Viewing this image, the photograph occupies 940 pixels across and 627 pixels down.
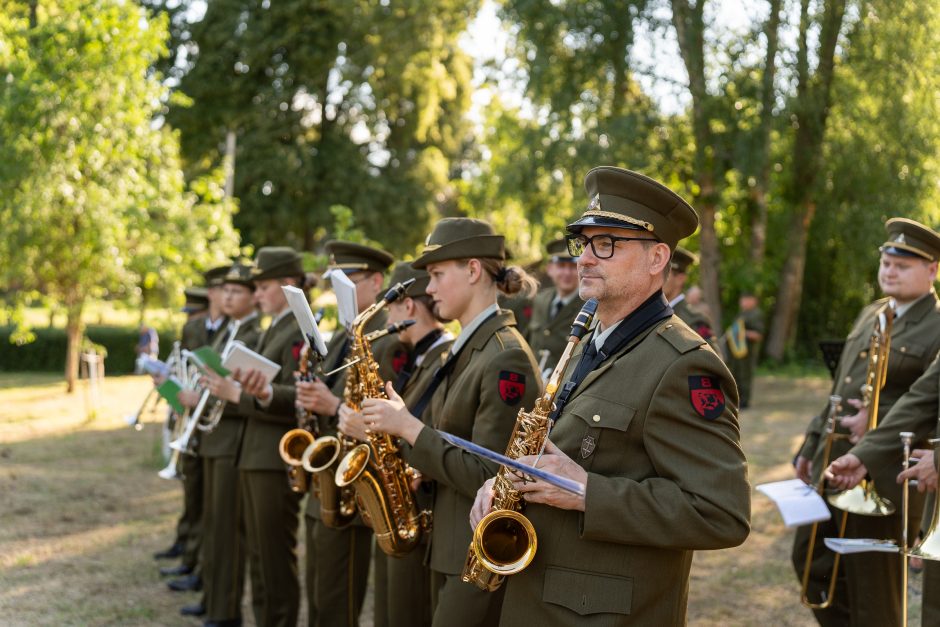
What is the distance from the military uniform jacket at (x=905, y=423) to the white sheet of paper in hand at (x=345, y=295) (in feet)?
9.10

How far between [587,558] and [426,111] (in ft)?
109

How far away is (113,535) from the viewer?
9.73 m

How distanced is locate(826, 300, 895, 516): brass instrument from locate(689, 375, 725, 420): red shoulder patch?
271cm

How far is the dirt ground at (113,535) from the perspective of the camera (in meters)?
7.46

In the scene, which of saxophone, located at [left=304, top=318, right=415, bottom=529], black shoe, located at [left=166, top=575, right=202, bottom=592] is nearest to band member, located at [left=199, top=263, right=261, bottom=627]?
black shoe, located at [left=166, top=575, right=202, bottom=592]

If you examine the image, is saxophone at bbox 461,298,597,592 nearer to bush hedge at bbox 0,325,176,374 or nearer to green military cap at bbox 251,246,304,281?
green military cap at bbox 251,246,304,281

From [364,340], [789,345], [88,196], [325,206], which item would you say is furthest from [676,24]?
[364,340]

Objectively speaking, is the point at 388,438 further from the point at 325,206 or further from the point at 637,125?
the point at 325,206

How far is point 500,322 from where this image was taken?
441 cm

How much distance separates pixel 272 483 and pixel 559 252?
3658mm

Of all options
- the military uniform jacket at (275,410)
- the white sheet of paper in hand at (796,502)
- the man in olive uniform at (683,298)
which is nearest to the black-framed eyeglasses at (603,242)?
the white sheet of paper in hand at (796,502)

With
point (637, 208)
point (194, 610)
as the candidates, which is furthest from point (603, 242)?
point (194, 610)

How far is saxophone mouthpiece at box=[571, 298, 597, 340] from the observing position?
128 inches

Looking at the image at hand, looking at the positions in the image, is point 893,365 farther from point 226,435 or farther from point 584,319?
point 226,435
